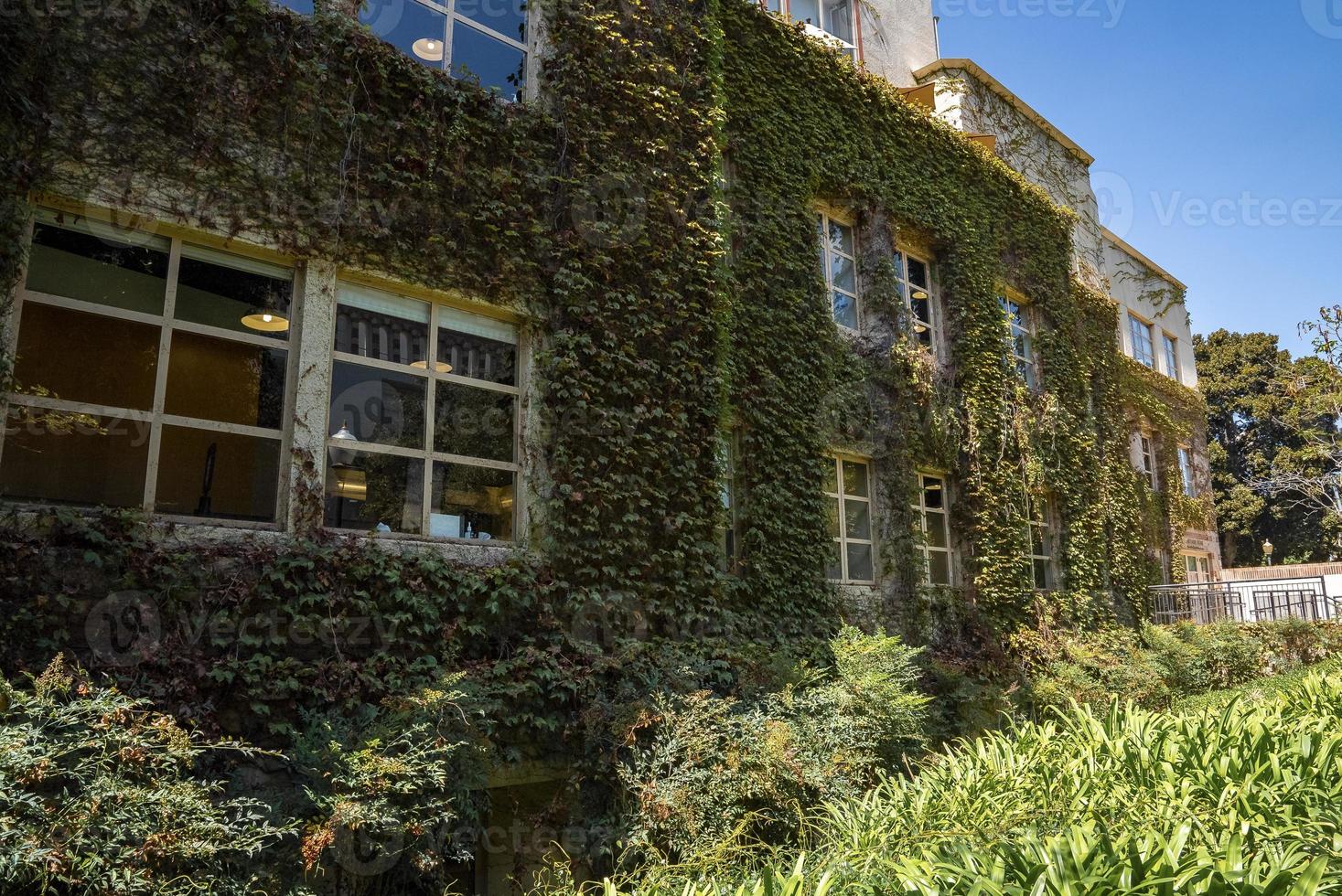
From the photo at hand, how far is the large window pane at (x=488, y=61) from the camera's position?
7695mm

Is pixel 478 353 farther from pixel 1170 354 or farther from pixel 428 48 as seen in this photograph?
pixel 1170 354

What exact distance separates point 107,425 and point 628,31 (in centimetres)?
584

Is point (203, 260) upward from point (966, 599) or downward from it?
upward

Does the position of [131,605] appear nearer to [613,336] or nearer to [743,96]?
[613,336]

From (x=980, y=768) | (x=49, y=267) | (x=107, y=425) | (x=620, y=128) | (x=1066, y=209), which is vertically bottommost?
(x=980, y=768)

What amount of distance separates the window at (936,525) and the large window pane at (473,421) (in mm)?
5851

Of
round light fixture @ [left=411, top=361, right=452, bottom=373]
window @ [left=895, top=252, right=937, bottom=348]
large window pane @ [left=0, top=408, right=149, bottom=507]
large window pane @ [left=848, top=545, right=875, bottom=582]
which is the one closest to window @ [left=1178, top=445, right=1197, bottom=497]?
window @ [left=895, top=252, right=937, bottom=348]

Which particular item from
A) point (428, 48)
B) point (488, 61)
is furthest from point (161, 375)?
point (488, 61)

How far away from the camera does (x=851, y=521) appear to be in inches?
411

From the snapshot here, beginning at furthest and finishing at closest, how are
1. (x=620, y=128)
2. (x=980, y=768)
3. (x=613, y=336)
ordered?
1. (x=620, y=128)
2. (x=613, y=336)
3. (x=980, y=768)

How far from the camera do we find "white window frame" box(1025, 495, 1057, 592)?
12898mm

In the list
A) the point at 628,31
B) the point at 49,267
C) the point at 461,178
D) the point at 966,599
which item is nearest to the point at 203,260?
the point at 49,267

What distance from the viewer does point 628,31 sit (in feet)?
28.3

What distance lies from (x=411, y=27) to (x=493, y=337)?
2.71 meters
